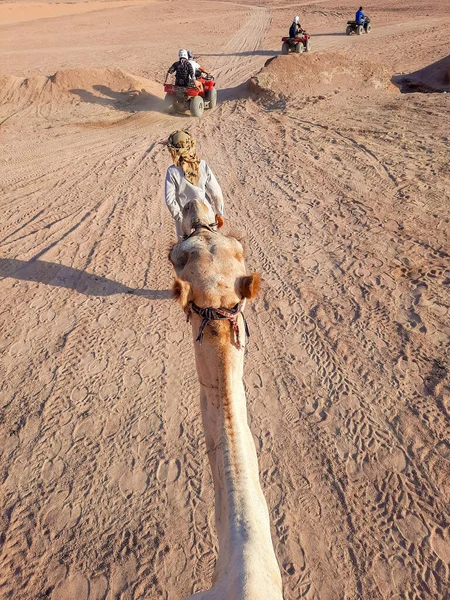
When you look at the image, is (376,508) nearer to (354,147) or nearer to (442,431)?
(442,431)

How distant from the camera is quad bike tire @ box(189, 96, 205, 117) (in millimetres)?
15250

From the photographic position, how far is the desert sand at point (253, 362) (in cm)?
368

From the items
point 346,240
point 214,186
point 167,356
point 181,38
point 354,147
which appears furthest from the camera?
point 181,38

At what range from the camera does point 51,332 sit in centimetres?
628

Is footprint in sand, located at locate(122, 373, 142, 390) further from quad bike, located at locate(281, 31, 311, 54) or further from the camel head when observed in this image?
quad bike, located at locate(281, 31, 311, 54)

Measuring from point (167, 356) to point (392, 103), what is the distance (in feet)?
44.6

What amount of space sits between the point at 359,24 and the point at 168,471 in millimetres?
31952

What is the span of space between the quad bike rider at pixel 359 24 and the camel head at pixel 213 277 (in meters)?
31.7

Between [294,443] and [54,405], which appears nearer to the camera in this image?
[294,443]

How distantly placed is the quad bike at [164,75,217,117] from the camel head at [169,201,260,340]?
562 inches

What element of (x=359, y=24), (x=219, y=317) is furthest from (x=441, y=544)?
(x=359, y=24)

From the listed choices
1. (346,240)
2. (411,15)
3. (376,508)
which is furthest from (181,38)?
(376,508)

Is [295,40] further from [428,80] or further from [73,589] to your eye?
[73,589]

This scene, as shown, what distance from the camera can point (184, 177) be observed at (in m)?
4.84
